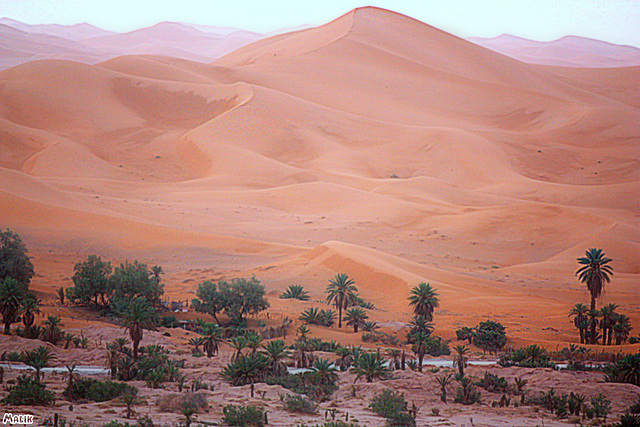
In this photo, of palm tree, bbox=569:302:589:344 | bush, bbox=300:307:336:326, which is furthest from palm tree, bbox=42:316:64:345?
palm tree, bbox=569:302:589:344

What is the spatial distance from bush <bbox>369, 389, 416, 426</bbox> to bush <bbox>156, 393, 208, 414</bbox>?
14.0 ft

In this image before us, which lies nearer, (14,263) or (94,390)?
(94,390)

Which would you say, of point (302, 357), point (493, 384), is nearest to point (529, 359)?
point (493, 384)

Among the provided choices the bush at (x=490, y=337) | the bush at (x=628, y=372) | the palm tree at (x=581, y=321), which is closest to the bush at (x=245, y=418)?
the bush at (x=628, y=372)

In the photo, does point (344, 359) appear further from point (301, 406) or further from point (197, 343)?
point (197, 343)

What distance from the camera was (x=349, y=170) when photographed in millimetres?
71500

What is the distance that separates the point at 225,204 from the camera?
2179 inches

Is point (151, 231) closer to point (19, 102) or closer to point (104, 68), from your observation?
point (19, 102)

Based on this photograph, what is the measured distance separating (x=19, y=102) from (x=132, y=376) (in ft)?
250

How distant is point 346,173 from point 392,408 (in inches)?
2200

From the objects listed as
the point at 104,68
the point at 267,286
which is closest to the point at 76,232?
the point at 267,286

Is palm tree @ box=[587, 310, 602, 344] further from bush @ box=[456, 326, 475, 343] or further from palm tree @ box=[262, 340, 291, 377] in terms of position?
palm tree @ box=[262, 340, 291, 377]

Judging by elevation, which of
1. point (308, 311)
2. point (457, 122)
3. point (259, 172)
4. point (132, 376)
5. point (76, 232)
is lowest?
point (132, 376)

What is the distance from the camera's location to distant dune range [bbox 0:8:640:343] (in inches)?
1484
